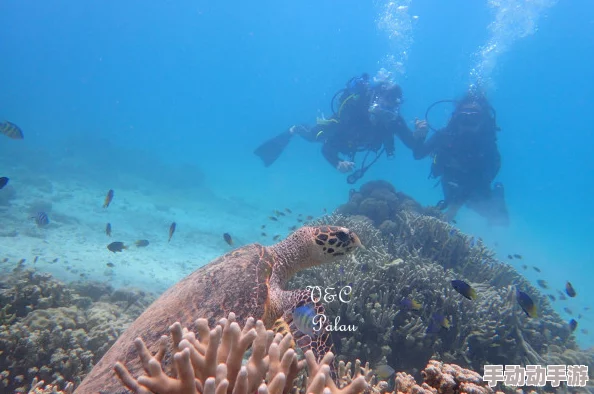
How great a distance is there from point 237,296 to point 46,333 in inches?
113

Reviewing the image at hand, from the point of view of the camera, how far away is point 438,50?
330 ft

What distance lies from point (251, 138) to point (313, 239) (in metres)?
109

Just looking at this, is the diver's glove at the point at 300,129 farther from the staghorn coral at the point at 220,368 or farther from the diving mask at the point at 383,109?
the staghorn coral at the point at 220,368

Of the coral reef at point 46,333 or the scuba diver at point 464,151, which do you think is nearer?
the coral reef at point 46,333

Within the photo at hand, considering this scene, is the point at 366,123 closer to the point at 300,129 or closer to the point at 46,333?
the point at 300,129

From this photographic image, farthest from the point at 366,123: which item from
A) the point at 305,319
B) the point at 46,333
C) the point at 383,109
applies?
the point at 46,333

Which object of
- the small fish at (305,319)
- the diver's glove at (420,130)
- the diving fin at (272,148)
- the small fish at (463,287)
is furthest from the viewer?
the diving fin at (272,148)

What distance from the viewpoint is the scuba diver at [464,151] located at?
1166 centimetres

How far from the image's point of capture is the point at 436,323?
4074 millimetres

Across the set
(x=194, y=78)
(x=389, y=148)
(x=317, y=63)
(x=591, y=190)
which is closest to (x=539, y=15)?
(x=591, y=190)

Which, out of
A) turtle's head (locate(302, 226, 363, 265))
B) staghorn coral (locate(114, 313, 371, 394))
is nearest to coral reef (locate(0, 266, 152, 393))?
staghorn coral (locate(114, 313, 371, 394))

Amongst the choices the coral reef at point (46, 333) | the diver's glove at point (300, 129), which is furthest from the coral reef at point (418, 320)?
the diver's glove at point (300, 129)

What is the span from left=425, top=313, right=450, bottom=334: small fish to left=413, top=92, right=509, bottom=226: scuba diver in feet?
26.5

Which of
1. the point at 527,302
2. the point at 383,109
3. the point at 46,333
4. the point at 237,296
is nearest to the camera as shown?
the point at 237,296
